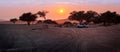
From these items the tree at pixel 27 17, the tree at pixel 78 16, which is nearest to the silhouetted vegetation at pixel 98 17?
the tree at pixel 78 16

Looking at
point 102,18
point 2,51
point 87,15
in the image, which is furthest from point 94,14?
point 2,51

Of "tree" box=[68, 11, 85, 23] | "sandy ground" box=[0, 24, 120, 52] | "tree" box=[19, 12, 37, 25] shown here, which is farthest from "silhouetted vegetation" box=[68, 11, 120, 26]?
"sandy ground" box=[0, 24, 120, 52]

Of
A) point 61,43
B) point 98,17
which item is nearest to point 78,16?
point 98,17

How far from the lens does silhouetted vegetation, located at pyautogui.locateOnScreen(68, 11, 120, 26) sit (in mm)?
116369

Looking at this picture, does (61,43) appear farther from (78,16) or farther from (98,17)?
(78,16)

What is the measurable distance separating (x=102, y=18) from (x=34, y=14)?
142ft

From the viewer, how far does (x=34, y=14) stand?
499ft

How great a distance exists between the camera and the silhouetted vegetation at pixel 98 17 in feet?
382

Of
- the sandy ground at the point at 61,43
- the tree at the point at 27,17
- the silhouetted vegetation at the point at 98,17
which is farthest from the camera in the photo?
the tree at the point at 27,17

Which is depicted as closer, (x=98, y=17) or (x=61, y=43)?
(x=61, y=43)

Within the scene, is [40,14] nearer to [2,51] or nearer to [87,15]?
[87,15]

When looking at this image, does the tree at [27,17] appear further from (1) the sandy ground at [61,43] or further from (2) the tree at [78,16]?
(1) the sandy ground at [61,43]

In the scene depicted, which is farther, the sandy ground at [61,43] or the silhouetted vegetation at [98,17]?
the silhouetted vegetation at [98,17]

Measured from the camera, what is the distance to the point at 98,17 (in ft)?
431
